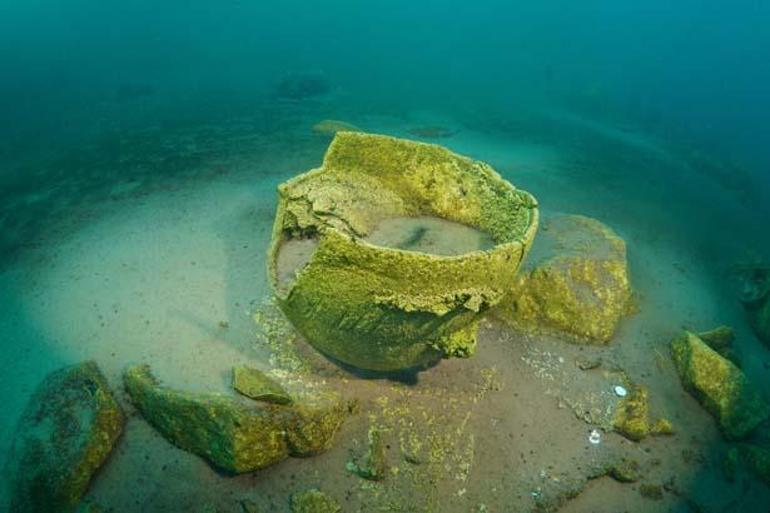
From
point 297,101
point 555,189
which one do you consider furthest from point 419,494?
point 297,101

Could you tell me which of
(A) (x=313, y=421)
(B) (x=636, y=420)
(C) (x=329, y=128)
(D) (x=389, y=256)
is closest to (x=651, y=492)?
(B) (x=636, y=420)

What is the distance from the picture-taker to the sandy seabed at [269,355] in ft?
16.1

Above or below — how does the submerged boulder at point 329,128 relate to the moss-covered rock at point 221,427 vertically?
below

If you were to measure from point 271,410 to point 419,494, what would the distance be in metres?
1.73

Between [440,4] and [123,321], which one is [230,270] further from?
[440,4]

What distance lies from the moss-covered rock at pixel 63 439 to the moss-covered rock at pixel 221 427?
1.62 feet

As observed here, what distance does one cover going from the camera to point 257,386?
5000mm

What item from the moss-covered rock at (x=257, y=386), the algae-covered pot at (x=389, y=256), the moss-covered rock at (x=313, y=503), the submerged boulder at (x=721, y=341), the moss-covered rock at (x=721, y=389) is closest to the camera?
the algae-covered pot at (x=389, y=256)

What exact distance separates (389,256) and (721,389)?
5094 millimetres

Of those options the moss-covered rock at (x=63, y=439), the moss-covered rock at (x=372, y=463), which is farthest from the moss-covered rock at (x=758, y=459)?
the moss-covered rock at (x=63, y=439)

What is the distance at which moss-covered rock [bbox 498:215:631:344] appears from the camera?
6828 mm

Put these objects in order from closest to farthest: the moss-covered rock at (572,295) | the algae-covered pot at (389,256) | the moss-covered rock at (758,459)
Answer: the algae-covered pot at (389,256) → the moss-covered rock at (758,459) → the moss-covered rock at (572,295)

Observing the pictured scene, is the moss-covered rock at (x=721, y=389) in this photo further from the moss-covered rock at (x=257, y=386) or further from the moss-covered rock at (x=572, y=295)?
the moss-covered rock at (x=257, y=386)

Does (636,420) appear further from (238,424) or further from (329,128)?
(329,128)
